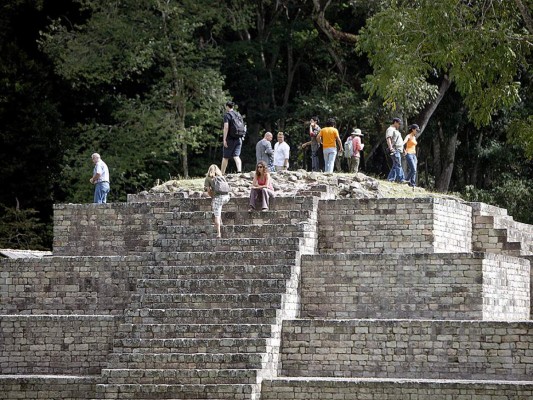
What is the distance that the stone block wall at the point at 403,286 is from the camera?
2645 cm

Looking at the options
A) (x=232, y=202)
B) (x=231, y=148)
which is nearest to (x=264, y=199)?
(x=232, y=202)

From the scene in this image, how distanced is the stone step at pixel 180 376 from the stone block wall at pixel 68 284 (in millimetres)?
3104

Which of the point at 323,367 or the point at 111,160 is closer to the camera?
the point at 323,367

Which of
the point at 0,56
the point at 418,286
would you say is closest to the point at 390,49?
the point at 418,286

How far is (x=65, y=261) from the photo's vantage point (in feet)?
94.2

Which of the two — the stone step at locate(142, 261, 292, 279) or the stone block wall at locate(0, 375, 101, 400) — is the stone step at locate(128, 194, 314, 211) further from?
the stone block wall at locate(0, 375, 101, 400)

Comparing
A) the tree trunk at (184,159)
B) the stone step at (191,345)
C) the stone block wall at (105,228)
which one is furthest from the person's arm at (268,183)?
the tree trunk at (184,159)

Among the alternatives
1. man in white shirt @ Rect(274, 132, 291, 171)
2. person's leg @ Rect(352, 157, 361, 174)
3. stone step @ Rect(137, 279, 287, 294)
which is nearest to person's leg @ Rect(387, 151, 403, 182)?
person's leg @ Rect(352, 157, 361, 174)

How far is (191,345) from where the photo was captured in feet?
83.5

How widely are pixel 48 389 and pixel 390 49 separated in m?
8.60

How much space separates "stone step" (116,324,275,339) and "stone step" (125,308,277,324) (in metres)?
0.22

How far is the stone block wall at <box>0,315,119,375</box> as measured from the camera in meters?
26.8

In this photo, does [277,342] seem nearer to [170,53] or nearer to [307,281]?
[307,281]

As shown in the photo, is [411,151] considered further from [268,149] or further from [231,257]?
[231,257]
